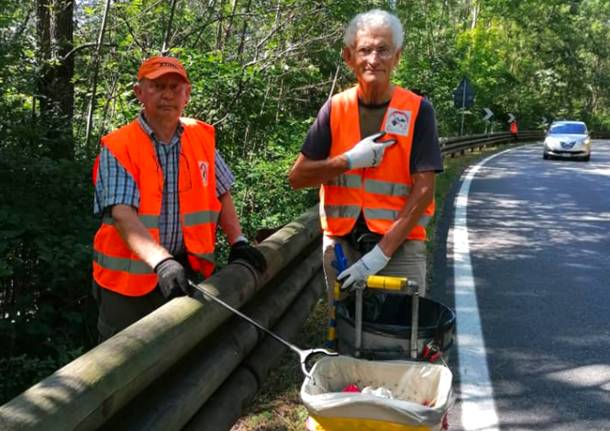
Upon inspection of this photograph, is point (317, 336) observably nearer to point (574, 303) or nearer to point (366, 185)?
point (366, 185)

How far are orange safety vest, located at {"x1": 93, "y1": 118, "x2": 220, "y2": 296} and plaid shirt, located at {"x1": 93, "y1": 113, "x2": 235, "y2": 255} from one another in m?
0.03

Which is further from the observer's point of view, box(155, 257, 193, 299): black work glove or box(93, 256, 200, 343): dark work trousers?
box(93, 256, 200, 343): dark work trousers

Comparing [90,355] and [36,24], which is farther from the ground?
[36,24]

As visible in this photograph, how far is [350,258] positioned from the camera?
3344mm

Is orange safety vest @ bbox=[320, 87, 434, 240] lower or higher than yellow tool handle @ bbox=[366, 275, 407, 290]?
higher

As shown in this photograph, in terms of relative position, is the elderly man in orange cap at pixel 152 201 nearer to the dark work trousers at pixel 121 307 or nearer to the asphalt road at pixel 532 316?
the dark work trousers at pixel 121 307

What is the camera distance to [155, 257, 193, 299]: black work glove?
2.76 metres

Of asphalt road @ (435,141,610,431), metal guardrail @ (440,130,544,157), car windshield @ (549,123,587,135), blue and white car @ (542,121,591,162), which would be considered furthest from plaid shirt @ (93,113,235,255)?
car windshield @ (549,123,587,135)

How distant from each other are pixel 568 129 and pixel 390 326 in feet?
78.9

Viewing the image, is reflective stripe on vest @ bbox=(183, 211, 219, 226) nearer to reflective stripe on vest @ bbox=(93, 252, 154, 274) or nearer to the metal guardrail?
reflective stripe on vest @ bbox=(93, 252, 154, 274)

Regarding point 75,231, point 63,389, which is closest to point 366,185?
point 63,389

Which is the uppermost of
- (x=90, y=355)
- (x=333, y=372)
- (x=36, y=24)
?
(x=36, y=24)

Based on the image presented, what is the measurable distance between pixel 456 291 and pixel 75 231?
3.43 meters

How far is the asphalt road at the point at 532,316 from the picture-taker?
12.9 feet
